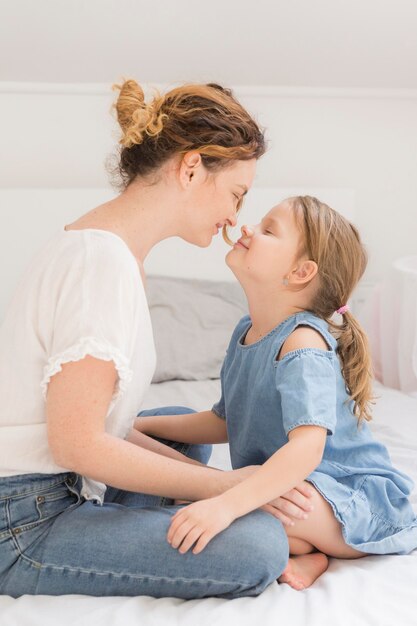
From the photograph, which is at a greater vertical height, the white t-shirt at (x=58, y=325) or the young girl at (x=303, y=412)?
the white t-shirt at (x=58, y=325)

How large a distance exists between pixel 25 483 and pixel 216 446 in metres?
0.81

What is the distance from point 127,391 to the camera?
125 cm

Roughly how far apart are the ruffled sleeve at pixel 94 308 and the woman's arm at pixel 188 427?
417 millimetres

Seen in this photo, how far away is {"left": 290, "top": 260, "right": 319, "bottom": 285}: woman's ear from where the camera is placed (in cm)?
145

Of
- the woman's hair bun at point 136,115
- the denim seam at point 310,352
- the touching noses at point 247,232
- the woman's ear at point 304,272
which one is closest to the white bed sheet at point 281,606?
the denim seam at point 310,352

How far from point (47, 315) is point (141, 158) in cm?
35

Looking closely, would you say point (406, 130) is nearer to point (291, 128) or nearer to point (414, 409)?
point (291, 128)

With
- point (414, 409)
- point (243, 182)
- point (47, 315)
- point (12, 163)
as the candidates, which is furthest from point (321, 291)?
point (12, 163)

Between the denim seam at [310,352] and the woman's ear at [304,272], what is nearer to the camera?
the denim seam at [310,352]

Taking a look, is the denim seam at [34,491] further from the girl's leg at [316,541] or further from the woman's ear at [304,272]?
the woman's ear at [304,272]

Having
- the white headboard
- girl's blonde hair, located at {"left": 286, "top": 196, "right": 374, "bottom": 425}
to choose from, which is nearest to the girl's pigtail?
girl's blonde hair, located at {"left": 286, "top": 196, "right": 374, "bottom": 425}

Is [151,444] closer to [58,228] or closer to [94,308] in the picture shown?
[94,308]

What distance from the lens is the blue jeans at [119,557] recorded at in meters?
1.16

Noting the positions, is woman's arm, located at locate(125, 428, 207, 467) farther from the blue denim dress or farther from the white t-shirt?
the white t-shirt
